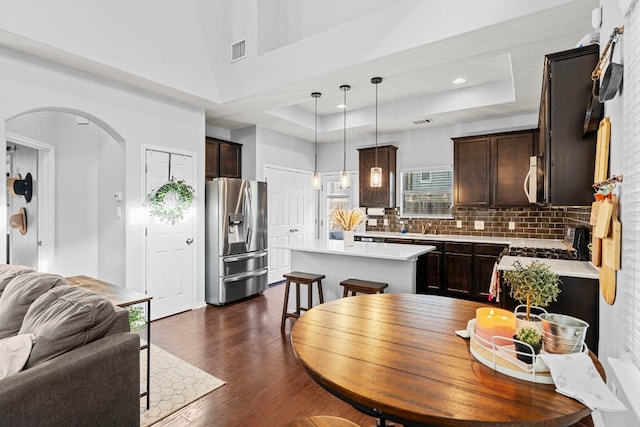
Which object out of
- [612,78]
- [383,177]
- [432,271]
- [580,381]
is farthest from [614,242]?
[383,177]

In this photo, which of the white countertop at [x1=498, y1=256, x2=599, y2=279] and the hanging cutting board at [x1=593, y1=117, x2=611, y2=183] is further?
the white countertop at [x1=498, y1=256, x2=599, y2=279]

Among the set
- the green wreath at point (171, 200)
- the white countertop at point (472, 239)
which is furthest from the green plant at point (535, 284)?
the green wreath at point (171, 200)

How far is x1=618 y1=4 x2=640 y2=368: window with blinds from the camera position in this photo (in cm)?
143

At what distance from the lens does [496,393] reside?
3.17 ft

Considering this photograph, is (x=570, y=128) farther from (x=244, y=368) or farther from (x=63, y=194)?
(x=63, y=194)

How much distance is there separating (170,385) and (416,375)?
7.35ft

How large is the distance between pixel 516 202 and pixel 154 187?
16.2ft

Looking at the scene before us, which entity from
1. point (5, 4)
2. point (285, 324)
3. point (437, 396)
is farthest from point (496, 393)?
point (5, 4)

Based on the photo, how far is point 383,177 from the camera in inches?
234

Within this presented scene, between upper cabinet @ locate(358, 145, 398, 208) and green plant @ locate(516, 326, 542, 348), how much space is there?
4.92 m

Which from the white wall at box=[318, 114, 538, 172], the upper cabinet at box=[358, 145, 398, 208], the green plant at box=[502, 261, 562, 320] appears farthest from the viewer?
the upper cabinet at box=[358, 145, 398, 208]

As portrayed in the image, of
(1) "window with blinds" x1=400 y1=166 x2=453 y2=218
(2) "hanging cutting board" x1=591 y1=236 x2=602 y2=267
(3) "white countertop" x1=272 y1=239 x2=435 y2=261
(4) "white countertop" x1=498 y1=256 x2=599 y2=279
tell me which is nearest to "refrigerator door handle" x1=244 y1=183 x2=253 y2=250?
(3) "white countertop" x1=272 y1=239 x2=435 y2=261

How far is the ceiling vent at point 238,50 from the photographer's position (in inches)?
163

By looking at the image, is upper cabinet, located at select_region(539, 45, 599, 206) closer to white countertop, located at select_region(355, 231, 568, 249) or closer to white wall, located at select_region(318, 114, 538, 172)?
white countertop, located at select_region(355, 231, 568, 249)
